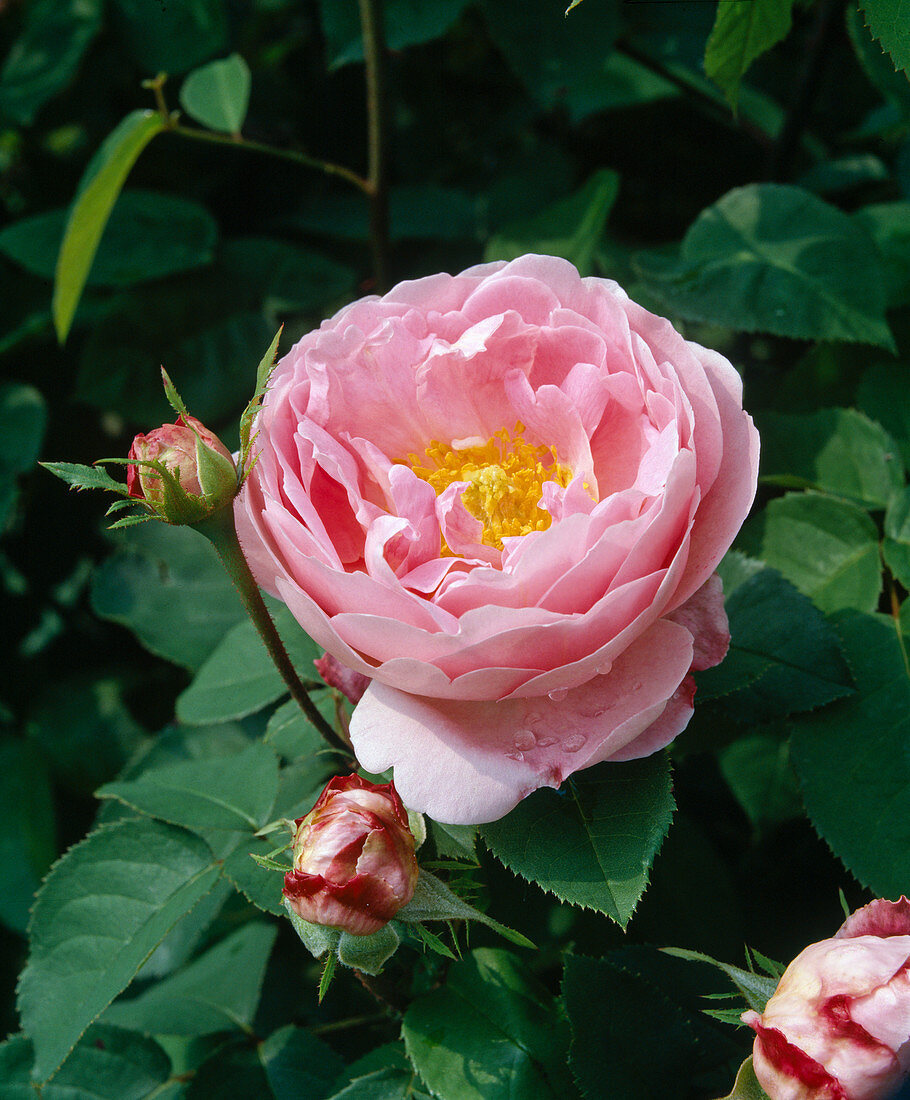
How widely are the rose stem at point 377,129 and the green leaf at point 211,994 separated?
1.12 metres

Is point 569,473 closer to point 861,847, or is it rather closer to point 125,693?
point 861,847

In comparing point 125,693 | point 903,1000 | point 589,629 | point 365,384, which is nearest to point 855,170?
point 365,384

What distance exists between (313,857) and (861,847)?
555 millimetres

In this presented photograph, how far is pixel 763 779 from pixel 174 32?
1.79 m

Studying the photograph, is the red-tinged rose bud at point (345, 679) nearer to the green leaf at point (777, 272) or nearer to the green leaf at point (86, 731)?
the green leaf at point (777, 272)

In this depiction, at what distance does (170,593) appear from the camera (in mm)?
1617

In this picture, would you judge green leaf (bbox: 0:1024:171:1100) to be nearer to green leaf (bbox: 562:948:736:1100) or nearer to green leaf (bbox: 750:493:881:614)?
green leaf (bbox: 562:948:736:1100)

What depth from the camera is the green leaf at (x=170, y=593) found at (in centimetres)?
153

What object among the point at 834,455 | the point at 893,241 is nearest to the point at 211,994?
the point at 834,455

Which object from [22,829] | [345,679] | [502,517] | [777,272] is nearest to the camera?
[345,679]

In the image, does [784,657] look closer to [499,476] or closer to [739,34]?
[499,476]

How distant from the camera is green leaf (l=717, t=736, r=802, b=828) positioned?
1258 millimetres

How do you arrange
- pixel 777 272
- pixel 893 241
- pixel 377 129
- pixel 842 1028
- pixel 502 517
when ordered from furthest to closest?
1. pixel 377 129
2. pixel 893 241
3. pixel 777 272
4. pixel 502 517
5. pixel 842 1028

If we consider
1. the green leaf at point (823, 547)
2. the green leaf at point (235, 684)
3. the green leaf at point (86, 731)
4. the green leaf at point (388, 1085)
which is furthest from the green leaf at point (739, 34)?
the green leaf at point (86, 731)
